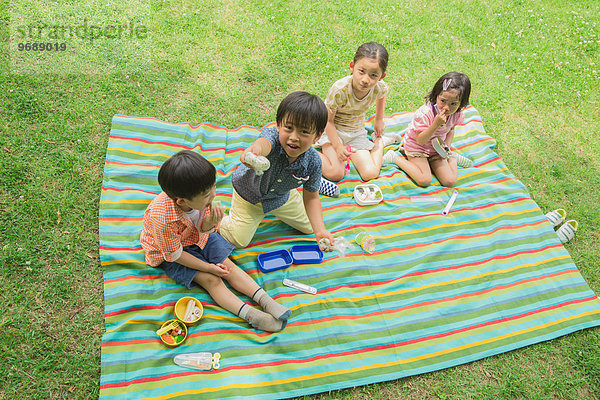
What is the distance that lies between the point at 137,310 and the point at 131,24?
14.8 feet

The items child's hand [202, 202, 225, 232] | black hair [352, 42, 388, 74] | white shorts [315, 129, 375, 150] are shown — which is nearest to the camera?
child's hand [202, 202, 225, 232]

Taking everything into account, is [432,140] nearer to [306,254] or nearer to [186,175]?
[306,254]

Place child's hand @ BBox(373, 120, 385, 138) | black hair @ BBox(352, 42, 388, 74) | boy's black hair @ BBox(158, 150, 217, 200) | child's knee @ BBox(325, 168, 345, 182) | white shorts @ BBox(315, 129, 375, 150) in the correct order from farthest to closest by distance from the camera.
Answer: child's hand @ BBox(373, 120, 385, 138) → white shorts @ BBox(315, 129, 375, 150) → child's knee @ BBox(325, 168, 345, 182) → black hair @ BBox(352, 42, 388, 74) → boy's black hair @ BBox(158, 150, 217, 200)

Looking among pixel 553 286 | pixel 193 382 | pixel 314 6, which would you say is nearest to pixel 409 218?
pixel 553 286

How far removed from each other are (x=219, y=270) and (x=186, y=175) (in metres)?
0.99

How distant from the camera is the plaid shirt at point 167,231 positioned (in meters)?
2.94

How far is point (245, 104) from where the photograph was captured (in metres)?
5.23

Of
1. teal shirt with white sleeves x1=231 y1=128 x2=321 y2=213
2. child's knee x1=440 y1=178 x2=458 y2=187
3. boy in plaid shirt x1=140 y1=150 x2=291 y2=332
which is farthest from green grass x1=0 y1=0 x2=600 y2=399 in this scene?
teal shirt with white sleeves x1=231 y1=128 x2=321 y2=213

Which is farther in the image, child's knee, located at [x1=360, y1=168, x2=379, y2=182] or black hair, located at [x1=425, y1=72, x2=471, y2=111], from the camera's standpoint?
child's knee, located at [x1=360, y1=168, x2=379, y2=182]

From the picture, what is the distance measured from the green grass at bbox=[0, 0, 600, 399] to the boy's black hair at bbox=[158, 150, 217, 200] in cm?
138

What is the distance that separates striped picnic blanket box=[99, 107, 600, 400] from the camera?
10.1 ft

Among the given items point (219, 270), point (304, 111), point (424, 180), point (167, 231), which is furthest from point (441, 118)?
point (167, 231)

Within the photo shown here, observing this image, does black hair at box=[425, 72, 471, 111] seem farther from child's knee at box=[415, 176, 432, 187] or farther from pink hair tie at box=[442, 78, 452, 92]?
child's knee at box=[415, 176, 432, 187]

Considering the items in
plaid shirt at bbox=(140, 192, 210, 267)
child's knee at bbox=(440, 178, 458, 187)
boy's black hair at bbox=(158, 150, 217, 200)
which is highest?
boy's black hair at bbox=(158, 150, 217, 200)
